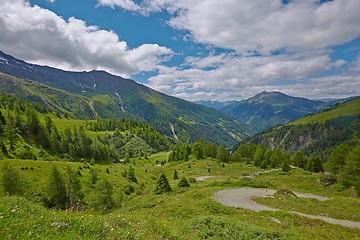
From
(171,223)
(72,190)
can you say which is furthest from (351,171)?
(72,190)

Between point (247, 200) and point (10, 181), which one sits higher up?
point (10, 181)

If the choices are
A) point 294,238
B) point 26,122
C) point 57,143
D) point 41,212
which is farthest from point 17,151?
point 294,238

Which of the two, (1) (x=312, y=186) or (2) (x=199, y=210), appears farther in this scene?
(1) (x=312, y=186)

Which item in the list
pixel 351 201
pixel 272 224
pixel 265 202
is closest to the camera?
pixel 272 224

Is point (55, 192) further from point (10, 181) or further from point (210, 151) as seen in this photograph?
point (210, 151)

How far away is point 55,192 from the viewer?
1535 inches

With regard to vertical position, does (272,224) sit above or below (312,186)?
above

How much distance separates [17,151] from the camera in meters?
87.0

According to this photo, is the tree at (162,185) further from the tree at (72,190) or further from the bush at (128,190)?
the tree at (72,190)

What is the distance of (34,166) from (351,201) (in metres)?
66.7

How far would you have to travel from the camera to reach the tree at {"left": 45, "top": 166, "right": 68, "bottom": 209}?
38594 millimetres

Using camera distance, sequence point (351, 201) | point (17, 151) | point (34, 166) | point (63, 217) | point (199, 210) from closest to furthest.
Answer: point (63, 217) < point (199, 210) < point (351, 201) < point (34, 166) < point (17, 151)

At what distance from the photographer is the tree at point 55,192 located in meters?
38.6

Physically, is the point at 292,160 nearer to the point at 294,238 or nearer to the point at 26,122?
the point at 294,238
